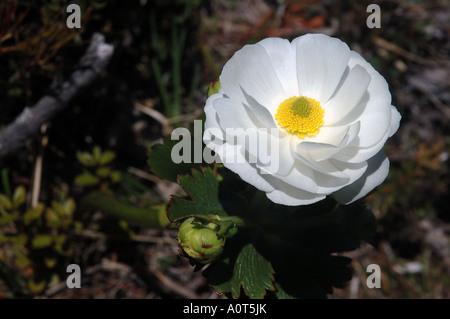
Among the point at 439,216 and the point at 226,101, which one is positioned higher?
the point at 226,101

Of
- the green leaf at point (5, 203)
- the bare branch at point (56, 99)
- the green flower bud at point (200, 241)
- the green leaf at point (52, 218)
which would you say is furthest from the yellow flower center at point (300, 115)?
the green leaf at point (5, 203)

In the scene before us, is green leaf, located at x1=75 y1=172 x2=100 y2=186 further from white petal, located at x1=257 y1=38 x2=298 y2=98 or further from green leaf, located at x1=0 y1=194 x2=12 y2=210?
white petal, located at x1=257 y1=38 x2=298 y2=98

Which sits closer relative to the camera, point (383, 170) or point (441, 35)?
point (383, 170)

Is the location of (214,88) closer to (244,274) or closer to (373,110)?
(373,110)

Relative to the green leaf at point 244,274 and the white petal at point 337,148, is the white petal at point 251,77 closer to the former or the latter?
the white petal at point 337,148

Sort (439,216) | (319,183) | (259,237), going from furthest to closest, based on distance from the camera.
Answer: (439,216), (259,237), (319,183)
